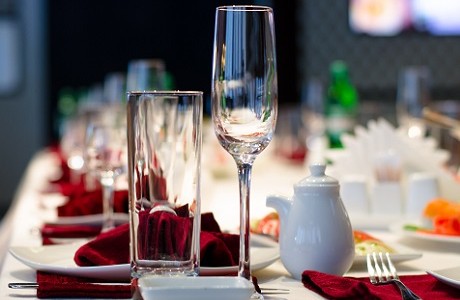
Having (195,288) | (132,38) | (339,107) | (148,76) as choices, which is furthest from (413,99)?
(132,38)

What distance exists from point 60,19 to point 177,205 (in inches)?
288

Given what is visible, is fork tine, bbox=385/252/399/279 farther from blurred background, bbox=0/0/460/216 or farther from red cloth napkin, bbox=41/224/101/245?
blurred background, bbox=0/0/460/216

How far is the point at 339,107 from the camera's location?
3.95 metres

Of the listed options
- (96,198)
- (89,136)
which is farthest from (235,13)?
(96,198)

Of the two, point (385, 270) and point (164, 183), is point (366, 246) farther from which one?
point (164, 183)

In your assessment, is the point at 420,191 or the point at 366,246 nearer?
the point at 366,246

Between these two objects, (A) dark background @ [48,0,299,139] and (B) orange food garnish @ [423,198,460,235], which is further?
(A) dark background @ [48,0,299,139]

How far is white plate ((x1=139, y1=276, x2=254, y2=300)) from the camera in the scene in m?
1.03

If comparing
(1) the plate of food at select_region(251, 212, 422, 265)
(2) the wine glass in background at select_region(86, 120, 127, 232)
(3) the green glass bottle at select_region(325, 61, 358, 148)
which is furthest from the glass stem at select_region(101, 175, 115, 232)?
(3) the green glass bottle at select_region(325, 61, 358, 148)

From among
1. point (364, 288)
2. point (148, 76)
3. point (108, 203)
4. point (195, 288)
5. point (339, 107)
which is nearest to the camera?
point (195, 288)

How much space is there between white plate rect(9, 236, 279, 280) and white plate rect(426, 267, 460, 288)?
23 cm

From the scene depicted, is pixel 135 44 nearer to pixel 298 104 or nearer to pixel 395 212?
pixel 298 104

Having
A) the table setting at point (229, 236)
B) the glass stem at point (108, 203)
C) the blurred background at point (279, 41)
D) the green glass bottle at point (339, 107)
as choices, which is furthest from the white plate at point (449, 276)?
the blurred background at point (279, 41)

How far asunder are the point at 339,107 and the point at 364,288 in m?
2.83
